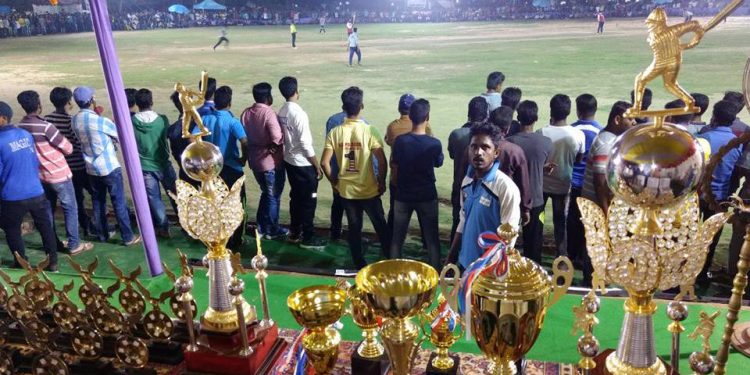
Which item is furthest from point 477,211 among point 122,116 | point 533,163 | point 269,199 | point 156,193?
point 156,193

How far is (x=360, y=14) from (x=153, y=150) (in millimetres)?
15154

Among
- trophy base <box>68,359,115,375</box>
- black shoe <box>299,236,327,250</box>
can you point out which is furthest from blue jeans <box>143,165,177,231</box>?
trophy base <box>68,359,115,375</box>

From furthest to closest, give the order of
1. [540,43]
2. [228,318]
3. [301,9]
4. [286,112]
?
[301,9] → [540,43] → [286,112] → [228,318]

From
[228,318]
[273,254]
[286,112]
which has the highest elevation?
[286,112]

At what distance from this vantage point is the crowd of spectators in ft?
37.0

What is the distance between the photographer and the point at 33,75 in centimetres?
1184

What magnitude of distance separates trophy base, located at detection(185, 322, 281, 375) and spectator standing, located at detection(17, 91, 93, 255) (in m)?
3.01

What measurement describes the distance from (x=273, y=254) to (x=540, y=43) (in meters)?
16.4

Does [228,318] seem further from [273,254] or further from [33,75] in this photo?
[33,75]

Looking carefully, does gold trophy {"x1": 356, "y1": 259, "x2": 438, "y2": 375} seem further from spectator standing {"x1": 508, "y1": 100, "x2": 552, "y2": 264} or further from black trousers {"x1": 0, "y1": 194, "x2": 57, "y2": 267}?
black trousers {"x1": 0, "y1": 194, "x2": 57, "y2": 267}

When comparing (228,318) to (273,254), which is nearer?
(228,318)

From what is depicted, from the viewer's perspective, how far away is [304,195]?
512 centimetres

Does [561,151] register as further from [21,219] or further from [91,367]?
[21,219]

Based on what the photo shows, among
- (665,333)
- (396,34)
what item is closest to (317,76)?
(396,34)
